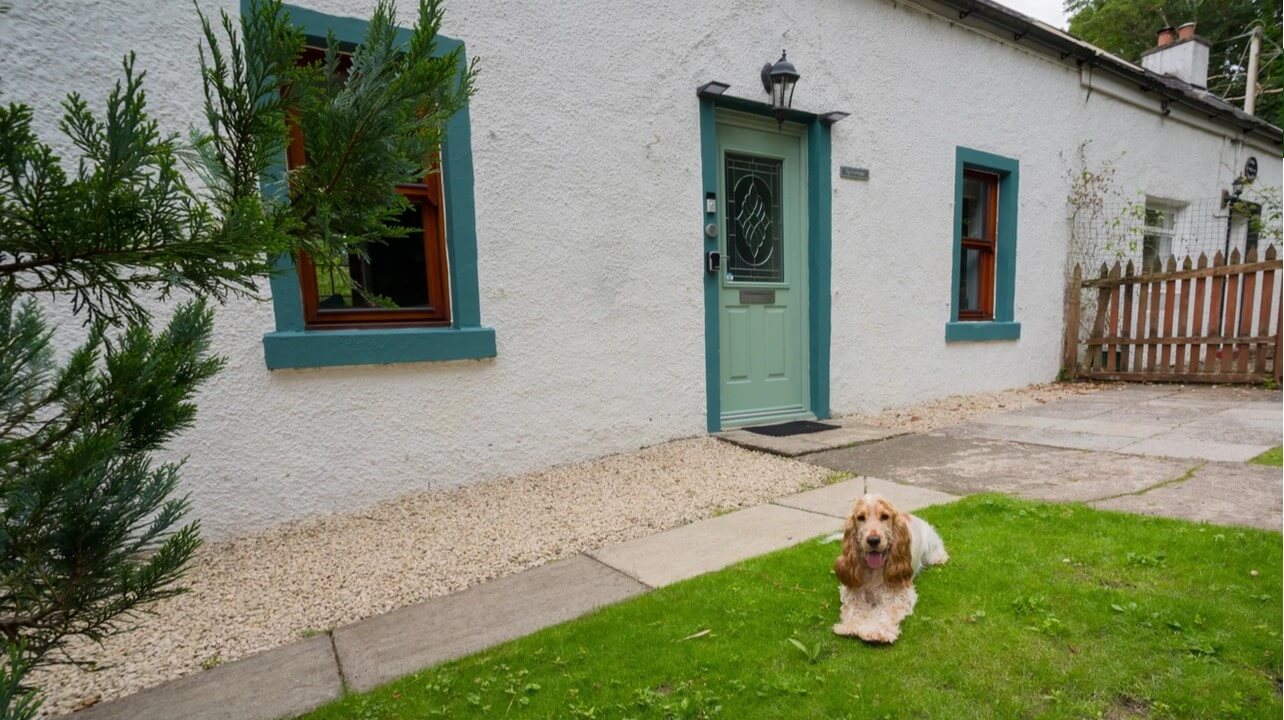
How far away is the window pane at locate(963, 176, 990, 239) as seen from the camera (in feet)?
22.7

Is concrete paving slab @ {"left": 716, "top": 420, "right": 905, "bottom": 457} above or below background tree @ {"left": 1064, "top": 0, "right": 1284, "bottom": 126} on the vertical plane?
below

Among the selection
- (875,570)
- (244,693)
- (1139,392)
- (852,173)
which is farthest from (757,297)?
(1139,392)

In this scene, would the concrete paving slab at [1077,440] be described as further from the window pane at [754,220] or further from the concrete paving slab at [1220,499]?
the window pane at [754,220]

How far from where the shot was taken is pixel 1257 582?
2129mm

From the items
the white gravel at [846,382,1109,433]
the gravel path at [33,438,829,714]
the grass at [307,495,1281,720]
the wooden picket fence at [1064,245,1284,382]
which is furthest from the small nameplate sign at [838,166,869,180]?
the wooden picket fence at [1064,245,1284,382]

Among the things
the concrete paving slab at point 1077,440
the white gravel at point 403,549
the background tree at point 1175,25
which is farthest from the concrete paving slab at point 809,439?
the background tree at point 1175,25

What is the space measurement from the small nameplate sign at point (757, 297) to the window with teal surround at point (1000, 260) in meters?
2.38

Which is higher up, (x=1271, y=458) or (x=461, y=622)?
(x=1271, y=458)

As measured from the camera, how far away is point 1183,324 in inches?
284

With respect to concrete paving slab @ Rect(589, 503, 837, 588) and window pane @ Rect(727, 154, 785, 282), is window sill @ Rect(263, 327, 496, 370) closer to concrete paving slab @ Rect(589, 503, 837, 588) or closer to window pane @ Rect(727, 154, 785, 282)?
concrete paving slab @ Rect(589, 503, 837, 588)

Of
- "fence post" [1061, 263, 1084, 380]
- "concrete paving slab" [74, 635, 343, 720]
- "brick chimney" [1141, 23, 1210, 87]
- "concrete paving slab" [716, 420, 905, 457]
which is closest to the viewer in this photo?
"concrete paving slab" [74, 635, 343, 720]

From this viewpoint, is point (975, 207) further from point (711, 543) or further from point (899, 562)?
point (899, 562)

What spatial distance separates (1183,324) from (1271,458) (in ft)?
14.4

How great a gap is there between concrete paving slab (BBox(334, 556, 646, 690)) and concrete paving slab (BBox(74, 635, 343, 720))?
92mm
